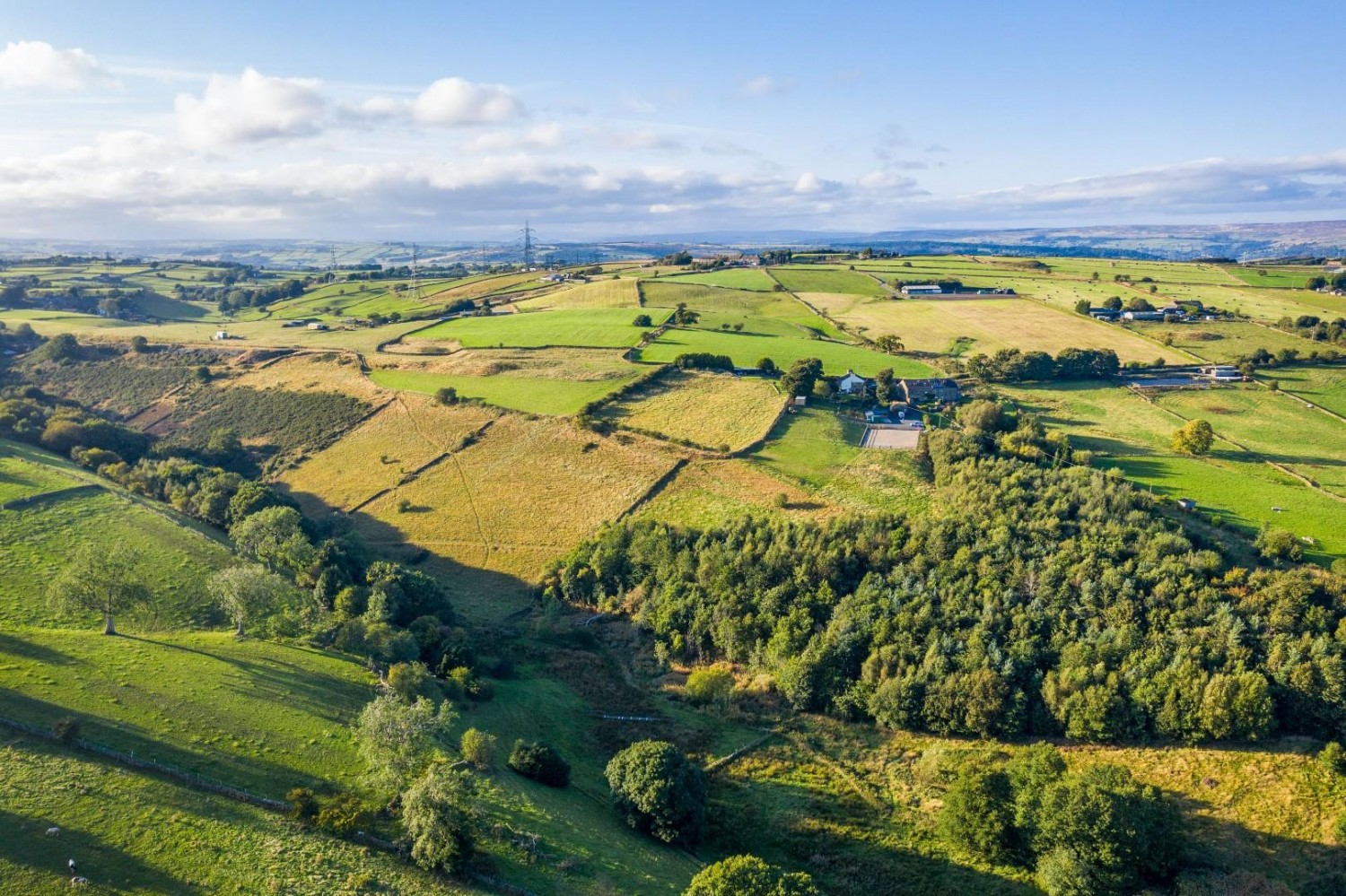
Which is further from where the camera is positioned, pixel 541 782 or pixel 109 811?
pixel 541 782

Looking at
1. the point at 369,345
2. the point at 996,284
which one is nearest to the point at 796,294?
the point at 996,284

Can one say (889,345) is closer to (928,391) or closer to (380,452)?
(928,391)

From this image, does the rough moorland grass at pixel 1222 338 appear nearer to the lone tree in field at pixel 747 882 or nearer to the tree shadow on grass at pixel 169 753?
the lone tree in field at pixel 747 882

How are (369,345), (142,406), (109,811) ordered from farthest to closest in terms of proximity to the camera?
(369,345) < (142,406) < (109,811)

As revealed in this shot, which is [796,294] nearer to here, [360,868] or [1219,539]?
[1219,539]

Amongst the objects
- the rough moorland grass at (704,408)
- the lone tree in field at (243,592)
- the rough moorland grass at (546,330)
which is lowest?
the lone tree in field at (243,592)

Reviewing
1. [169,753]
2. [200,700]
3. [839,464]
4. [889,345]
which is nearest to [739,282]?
[889,345]

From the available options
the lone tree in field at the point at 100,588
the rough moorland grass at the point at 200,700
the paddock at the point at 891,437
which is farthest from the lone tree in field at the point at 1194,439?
the lone tree in field at the point at 100,588
